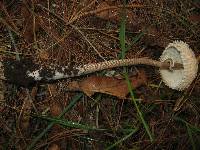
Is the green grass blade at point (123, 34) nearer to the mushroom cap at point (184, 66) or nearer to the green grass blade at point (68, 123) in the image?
the mushroom cap at point (184, 66)

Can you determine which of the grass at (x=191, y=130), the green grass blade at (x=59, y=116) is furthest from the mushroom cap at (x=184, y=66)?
the green grass blade at (x=59, y=116)

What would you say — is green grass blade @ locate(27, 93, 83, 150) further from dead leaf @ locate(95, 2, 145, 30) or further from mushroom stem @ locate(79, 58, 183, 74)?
dead leaf @ locate(95, 2, 145, 30)

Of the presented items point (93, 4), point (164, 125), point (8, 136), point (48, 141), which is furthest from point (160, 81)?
point (8, 136)

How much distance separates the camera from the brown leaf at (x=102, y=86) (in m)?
3.11

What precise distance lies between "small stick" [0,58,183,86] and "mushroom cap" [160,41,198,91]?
0.10m

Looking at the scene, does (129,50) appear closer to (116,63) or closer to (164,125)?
(116,63)

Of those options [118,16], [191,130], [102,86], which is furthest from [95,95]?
[191,130]

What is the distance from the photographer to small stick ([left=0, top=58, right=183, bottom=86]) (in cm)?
288

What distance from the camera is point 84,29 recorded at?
3.26 meters

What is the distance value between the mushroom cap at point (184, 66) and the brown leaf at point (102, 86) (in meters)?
0.45

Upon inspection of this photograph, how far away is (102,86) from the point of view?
313 centimetres

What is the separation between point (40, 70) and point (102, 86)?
603 mm

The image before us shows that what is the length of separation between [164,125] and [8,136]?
1486 millimetres

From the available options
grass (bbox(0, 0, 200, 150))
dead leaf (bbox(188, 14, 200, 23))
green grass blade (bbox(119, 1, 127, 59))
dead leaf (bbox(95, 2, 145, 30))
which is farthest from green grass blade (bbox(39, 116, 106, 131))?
dead leaf (bbox(188, 14, 200, 23))
